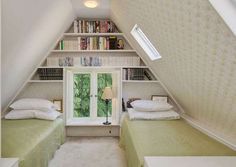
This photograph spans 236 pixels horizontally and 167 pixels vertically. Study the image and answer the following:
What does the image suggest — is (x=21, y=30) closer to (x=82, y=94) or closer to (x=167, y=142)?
(x=167, y=142)

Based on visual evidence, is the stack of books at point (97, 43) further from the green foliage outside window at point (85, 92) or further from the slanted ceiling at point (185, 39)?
the slanted ceiling at point (185, 39)

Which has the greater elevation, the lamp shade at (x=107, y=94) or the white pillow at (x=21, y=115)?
the lamp shade at (x=107, y=94)

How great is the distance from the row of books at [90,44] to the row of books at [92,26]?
14cm

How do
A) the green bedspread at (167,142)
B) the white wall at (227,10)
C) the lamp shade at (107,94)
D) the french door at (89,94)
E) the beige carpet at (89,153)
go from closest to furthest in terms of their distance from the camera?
the white wall at (227,10)
the green bedspread at (167,142)
the beige carpet at (89,153)
the lamp shade at (107,94)
the french door at (89,94)

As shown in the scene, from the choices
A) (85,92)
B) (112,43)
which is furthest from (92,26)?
(85,92)

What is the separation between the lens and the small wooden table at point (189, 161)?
171 centimetres

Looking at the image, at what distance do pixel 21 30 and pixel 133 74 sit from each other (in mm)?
2230

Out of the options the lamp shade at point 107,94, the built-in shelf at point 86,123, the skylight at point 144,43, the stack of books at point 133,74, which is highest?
the skylight at point 144,43

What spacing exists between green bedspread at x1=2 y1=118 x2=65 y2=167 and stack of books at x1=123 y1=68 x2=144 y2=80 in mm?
1376

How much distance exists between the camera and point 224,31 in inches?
47.9

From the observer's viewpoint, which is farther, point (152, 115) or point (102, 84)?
point (102, 84)

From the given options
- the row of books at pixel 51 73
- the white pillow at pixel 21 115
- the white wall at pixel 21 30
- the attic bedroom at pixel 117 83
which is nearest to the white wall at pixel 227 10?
the attic bedroom at pixel 117 83

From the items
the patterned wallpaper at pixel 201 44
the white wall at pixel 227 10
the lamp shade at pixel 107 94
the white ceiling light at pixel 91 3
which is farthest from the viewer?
the lamp shade at pixel 107 94

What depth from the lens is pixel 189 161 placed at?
1.79m
